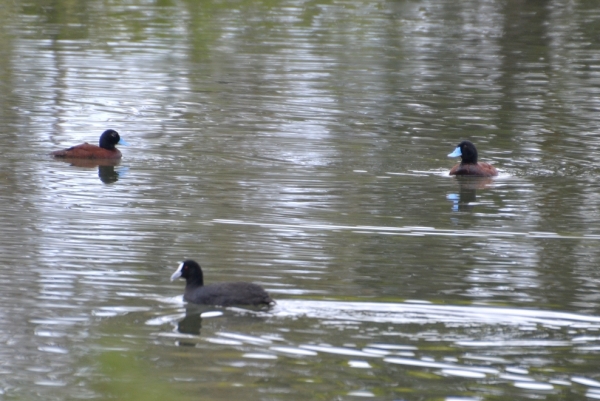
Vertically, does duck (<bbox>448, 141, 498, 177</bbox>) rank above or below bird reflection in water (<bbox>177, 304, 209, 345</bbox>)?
below

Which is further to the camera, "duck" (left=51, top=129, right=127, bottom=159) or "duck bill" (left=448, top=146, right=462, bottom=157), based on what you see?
"duck" (left=51, top=129, right=127, bottom=159)

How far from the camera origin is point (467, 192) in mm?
16906

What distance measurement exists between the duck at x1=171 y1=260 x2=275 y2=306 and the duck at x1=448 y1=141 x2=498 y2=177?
7.66 m

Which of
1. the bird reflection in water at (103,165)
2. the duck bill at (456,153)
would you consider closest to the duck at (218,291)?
the bird reflection in water at (103,165)

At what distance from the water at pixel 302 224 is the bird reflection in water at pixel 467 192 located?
6 cm

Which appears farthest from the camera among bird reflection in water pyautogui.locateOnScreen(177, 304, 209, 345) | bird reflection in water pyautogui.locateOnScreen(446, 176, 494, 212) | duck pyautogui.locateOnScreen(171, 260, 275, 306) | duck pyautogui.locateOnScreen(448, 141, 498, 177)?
duck pyautogui.locateOnScreen(448, 141, 498, 177)

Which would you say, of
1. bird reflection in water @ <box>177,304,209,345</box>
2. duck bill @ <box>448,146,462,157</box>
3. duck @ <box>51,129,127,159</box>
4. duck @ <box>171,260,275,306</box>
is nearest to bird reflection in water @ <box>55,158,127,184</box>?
duck @ <box>51,129,127,159</box>

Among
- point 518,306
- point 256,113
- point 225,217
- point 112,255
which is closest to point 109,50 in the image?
point 256,113

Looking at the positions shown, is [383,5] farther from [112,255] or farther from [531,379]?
[531,379]

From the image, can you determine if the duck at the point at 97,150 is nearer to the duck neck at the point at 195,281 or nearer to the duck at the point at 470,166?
the duck at the point at 470,166

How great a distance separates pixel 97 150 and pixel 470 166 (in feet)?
17.6

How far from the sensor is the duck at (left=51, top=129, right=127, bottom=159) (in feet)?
61.7

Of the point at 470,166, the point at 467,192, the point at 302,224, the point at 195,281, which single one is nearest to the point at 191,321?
the point at 195,281

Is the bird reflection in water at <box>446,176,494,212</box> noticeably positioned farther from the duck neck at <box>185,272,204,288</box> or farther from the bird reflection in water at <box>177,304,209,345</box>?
the bird reflection in water at <box>177,304,209,345</box>
